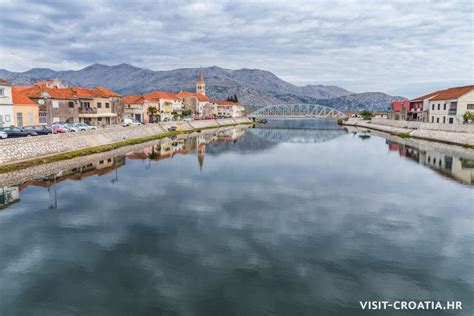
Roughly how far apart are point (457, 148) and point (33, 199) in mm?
69679

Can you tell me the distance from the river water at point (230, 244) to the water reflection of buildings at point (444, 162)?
2.85 metres

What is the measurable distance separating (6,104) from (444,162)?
68.3 metres

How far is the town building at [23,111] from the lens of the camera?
55781 millimetres

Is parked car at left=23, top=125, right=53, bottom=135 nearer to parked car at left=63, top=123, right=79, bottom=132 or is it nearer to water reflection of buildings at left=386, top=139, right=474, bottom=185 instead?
parked car at left=63, top=123, right=79, bottom=132

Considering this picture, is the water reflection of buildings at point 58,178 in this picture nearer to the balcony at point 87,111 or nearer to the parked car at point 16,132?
the parked car at point 16,132

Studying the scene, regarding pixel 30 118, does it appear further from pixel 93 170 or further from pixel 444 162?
pixel 444 162

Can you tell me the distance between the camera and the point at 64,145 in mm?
49500

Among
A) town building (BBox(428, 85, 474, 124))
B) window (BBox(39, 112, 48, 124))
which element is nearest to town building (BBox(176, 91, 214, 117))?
window (BBox(39, 112, 48, 124))

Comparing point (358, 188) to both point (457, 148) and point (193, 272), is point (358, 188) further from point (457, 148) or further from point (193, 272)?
point (457, 148)

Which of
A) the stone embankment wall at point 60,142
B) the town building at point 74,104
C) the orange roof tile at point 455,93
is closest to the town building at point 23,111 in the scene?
the town building at point 74,104

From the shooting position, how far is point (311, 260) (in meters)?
18.5

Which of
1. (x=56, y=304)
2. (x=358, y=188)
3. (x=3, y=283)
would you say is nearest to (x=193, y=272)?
(x=56, y=304)

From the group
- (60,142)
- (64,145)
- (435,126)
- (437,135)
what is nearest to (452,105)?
(435,126)

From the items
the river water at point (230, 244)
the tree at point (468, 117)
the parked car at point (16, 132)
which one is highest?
the tree at point (468, 117)
